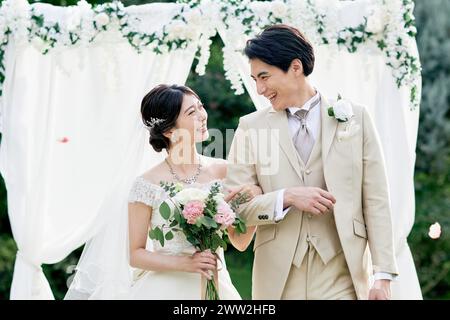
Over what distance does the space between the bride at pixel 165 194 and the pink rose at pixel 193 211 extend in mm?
410

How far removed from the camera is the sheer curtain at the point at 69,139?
5.90m

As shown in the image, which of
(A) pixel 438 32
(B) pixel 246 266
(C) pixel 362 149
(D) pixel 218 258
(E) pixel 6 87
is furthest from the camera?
(B) pixel 246 266

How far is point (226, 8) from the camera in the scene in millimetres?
5625

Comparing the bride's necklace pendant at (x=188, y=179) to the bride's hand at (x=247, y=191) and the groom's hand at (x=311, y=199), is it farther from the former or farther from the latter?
the groom's hand at (x=311, y=199)

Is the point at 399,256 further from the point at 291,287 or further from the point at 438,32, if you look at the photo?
the point at 438,32

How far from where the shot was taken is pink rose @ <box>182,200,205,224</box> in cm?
429

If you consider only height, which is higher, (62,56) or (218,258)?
(62,56)

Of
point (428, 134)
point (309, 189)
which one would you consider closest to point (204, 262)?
point (309, 189)

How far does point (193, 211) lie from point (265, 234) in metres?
0.36

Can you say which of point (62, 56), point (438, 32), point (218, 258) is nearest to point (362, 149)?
point (218, 258)

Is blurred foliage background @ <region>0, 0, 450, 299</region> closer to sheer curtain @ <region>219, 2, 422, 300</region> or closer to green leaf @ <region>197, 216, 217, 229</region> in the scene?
sheer curtain @ <region>219, 2, 422, 300</region>

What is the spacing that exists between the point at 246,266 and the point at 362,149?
21.8 feet

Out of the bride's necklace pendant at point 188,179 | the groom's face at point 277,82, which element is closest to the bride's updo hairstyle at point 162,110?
the bride's necklace pendant at point 188,179

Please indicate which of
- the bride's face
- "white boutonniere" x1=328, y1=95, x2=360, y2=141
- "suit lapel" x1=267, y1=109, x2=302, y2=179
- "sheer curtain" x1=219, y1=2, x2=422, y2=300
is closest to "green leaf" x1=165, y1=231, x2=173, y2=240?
the bride's face
